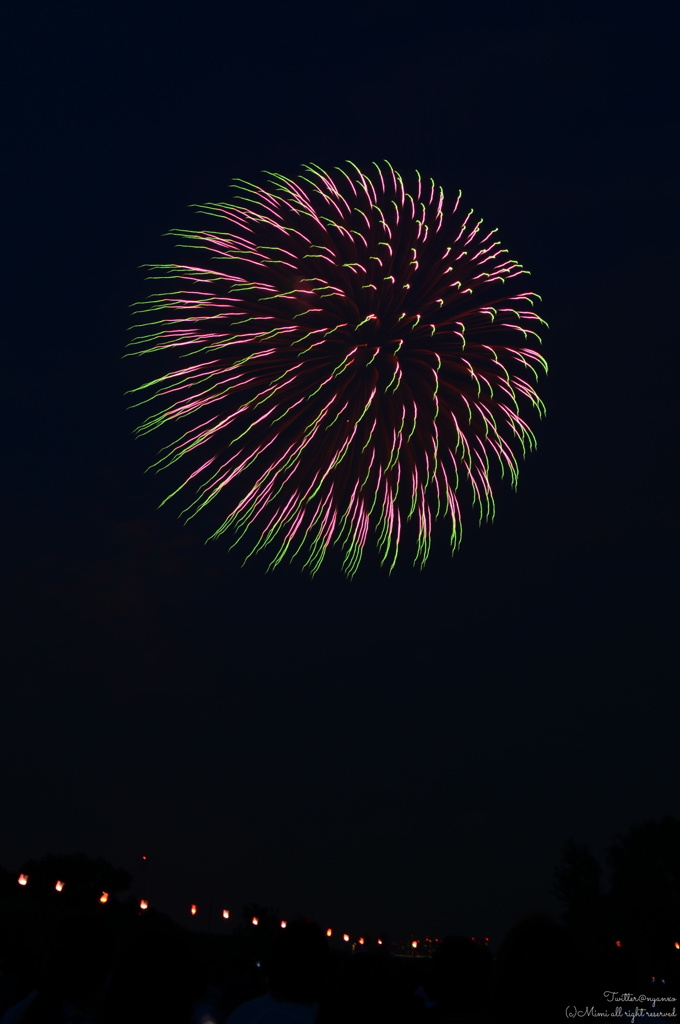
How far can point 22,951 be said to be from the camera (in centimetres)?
1115

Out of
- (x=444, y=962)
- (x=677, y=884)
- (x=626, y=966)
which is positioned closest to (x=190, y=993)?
(x=444, y=962)

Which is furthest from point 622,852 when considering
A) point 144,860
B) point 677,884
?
point 144,860

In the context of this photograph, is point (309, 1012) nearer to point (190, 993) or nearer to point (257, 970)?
point (190, 993)

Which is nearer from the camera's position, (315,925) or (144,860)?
(315,925)

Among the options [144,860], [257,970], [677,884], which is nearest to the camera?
[257,970]

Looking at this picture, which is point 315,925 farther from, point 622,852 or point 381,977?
point 622,852

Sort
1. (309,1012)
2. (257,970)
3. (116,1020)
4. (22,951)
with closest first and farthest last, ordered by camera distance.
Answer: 1. (116,1020)
2. (309,1012)
3. (22,951)
4. (257,970)

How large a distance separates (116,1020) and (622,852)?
365ft

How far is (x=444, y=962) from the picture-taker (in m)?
6.29

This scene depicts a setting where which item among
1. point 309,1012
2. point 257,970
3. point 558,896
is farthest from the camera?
point 558,896

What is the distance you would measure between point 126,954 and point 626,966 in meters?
4.77

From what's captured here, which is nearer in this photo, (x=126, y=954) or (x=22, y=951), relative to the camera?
(x=126, y=954)

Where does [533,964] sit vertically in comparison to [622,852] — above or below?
below

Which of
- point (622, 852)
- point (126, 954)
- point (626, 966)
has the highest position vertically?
point (622, 852)
